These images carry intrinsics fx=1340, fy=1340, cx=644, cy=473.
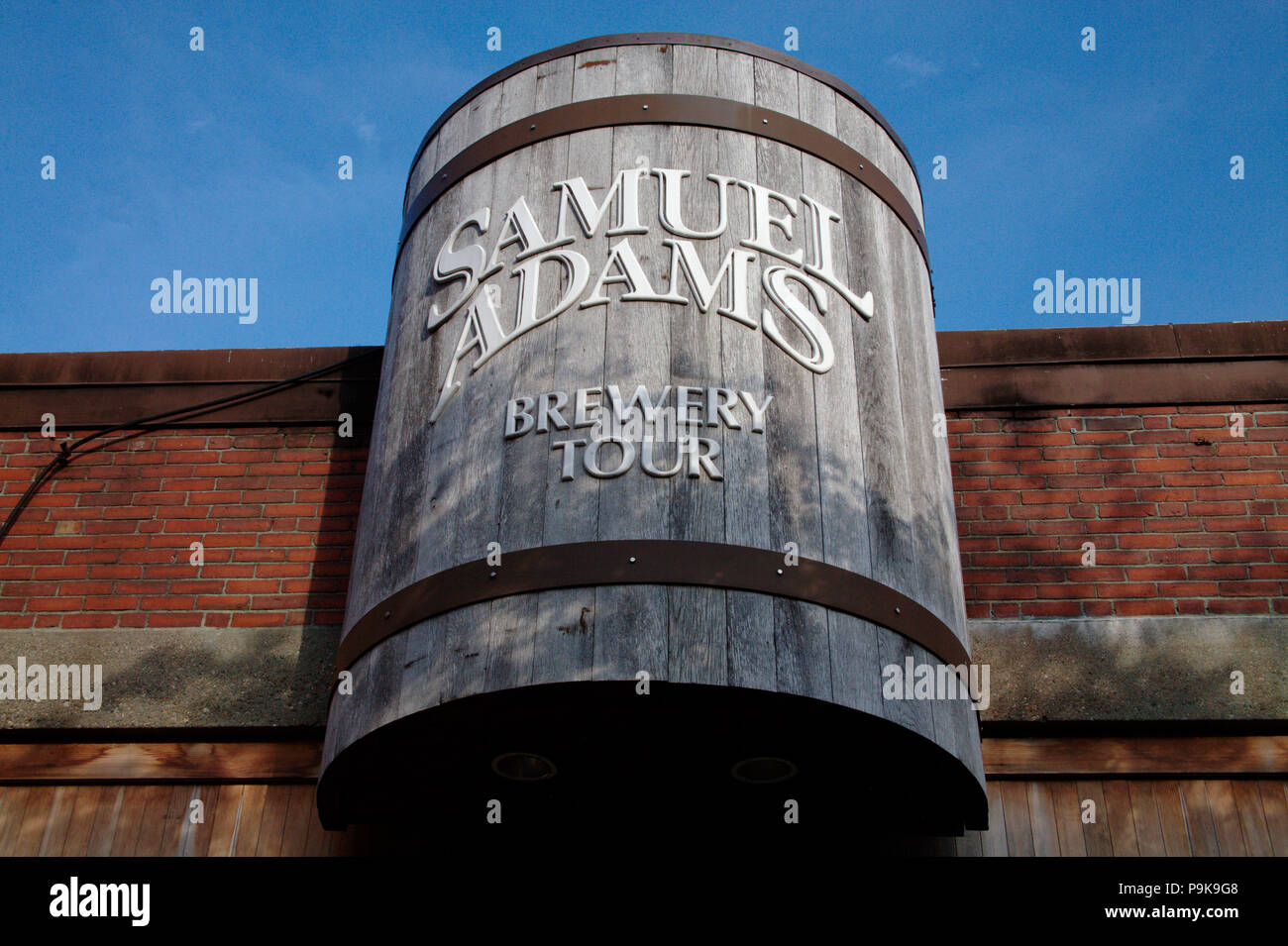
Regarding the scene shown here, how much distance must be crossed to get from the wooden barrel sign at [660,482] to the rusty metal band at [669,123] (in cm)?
1

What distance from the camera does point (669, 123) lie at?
5430 millimetres

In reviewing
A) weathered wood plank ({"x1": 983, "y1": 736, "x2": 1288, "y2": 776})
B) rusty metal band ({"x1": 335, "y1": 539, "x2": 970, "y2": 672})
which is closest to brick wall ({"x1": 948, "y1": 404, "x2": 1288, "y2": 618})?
weathered wood plank ({"x1": 983, "y1": 736, "x2": 1288, "y2": 776})

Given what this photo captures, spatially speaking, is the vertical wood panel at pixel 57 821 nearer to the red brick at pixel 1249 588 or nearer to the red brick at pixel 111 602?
the red brick at pixel 111 602

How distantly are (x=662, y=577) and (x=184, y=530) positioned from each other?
313cm

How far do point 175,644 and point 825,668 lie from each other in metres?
3.27

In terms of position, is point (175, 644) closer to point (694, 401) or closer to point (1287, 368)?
point (694, 401)

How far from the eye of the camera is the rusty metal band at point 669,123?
17.9 ft

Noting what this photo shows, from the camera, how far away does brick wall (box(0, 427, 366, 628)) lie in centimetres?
624

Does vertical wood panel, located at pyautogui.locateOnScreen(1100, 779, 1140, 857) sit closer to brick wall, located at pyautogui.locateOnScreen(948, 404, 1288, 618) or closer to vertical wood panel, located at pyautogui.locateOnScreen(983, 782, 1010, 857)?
vertical wood panel, located at pyautogui.locateOnScreen(983, 782, 1010, 857)

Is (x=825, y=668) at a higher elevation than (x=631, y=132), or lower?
lower

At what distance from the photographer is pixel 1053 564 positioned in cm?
610

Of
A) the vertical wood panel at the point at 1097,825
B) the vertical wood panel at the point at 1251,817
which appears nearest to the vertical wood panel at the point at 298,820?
the vertical wood panel at the point at 1097,825

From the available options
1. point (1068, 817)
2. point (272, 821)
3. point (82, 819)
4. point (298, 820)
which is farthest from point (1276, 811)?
point (82, 819)
